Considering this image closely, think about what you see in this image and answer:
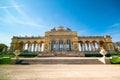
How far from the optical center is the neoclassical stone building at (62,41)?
38.8 meters

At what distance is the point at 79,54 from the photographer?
28.0m

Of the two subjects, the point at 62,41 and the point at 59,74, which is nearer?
the point at 59,74

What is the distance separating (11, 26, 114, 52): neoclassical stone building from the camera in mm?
38750

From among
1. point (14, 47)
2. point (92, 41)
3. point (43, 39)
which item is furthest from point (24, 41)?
point (92, 41)

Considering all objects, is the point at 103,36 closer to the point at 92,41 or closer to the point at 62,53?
the point at 92,41

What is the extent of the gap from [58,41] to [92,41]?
17.6m

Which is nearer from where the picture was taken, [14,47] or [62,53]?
[62,53]

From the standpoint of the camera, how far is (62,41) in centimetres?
3969

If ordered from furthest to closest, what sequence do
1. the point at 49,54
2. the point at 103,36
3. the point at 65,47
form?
the point at 103,36 < the point at 65,47 < the point at 49,54

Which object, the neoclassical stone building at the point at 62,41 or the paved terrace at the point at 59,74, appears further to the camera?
the neoclassical stone building at the point at 62,41

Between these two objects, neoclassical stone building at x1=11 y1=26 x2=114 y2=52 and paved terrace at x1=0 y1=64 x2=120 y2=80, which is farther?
neoclassical stone building at x1=11 y1=26 x2=114 y2=52

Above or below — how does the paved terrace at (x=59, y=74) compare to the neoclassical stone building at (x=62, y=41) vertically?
below

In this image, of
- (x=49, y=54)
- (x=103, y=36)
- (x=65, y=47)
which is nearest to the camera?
(x=49, y=54)

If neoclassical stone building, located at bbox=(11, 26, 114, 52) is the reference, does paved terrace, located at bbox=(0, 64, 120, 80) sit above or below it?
below
